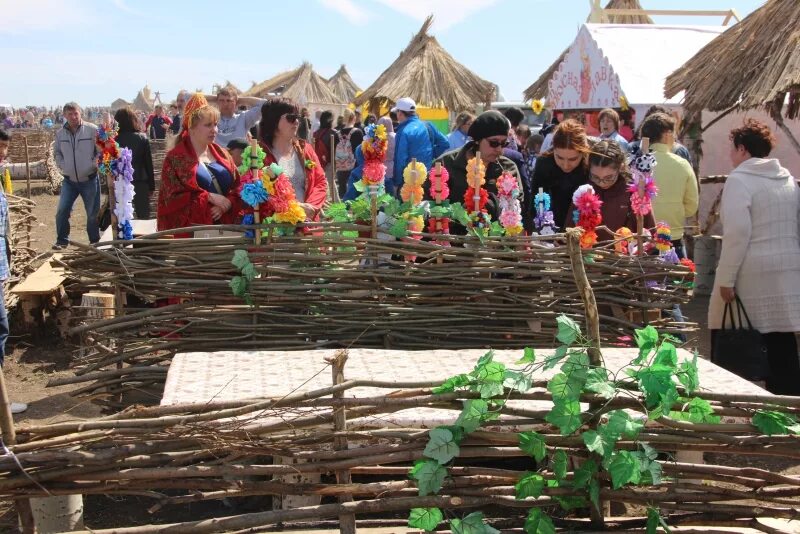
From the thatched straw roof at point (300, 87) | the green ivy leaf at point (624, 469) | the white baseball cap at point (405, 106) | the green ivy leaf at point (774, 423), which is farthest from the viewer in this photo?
the thatched straw roof at point (300, 87)

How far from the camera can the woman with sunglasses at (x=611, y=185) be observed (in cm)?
452

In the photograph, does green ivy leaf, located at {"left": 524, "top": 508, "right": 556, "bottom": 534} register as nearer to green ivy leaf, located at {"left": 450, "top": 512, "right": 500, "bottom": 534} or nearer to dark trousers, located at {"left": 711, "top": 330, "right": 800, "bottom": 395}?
green ivy leaf, located at {"left": 450, "top": 512, "right": 500, "bottom": 534}

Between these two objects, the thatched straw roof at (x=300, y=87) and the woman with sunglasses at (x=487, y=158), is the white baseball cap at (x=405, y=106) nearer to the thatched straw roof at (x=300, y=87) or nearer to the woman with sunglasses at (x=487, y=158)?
the woman with sunglasses at (x=487, y=158)

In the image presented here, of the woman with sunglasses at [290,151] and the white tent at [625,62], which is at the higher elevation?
the white tent at [625,62]

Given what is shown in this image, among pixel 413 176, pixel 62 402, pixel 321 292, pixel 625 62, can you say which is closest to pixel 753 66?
pixel 625 62

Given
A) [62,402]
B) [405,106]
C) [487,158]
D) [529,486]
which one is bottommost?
[62,402]

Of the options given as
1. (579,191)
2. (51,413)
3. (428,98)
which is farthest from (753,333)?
(428,98)

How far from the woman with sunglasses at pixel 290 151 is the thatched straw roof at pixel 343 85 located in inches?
863

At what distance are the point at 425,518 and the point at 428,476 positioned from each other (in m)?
0.12

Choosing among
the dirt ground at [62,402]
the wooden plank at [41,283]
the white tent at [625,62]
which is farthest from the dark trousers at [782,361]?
the wooden plank at [41,283]

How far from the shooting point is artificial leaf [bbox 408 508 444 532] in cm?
231

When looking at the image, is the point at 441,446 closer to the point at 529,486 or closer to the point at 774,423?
the point at 529,486

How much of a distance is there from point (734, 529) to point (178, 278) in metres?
2.54

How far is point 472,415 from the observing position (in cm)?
233
